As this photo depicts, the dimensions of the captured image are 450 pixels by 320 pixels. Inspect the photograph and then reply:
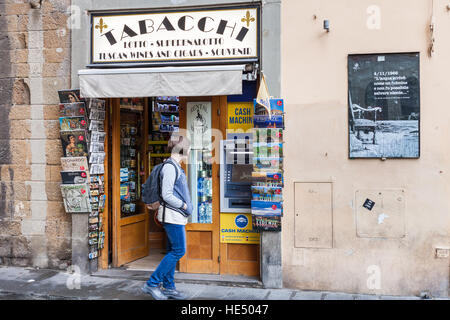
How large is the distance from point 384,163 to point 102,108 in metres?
3.97

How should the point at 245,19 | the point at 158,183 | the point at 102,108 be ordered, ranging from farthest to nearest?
the point at 102,108, the point at 245,19, the point at 158,183

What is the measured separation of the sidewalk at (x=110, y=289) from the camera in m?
5.79

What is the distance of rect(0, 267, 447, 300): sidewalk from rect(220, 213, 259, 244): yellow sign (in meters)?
0.64

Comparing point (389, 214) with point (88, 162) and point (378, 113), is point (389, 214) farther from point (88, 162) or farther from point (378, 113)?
point (88, 162)

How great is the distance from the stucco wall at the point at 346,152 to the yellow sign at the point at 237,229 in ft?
1.82

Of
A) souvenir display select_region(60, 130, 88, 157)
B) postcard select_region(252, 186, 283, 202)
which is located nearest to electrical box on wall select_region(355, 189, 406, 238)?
postcard select_region(252, 186, 283, 202)

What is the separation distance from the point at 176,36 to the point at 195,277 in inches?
131

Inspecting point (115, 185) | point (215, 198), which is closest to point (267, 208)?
point (215, 198)

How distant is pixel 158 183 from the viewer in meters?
5.49

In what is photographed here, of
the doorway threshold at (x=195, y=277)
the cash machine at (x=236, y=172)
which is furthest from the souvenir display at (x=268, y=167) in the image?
the doorway threshold at (x=195, y=277)

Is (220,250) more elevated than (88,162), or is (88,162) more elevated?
(88,162)

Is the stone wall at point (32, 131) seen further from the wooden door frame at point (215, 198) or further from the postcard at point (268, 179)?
the postcard at point (268, 179)
